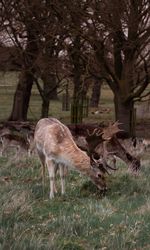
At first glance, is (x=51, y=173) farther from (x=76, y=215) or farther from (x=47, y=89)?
(x=47, y=89)

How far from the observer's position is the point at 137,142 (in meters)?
16.5

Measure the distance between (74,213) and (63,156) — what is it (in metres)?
2.16

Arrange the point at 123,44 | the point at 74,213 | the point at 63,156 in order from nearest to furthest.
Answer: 1. the point at 74,213
2. the point at 63,156
3. the point at 123,44

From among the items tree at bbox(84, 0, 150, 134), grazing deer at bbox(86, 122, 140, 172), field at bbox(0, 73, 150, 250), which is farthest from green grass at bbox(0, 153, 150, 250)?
tree at bbox(84, 0, 150, 134)

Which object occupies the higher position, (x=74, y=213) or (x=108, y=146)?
(x=108, y=146)

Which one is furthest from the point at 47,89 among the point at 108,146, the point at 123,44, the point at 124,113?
the point at 108,146

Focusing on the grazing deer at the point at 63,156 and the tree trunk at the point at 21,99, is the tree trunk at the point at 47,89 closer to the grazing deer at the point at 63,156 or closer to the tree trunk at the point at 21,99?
the tree trunk at the point at 21,99

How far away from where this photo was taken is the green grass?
5.97 meters

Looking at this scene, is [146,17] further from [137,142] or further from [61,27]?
[137,142]

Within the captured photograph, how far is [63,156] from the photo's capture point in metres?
9.63

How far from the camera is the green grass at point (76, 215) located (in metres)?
5.97

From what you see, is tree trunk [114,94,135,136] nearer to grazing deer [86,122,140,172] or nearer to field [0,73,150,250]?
grazing deer [86,122,140,172]

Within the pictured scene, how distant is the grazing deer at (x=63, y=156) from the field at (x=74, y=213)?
0.24 meters

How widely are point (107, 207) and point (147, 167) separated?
4.95 m
